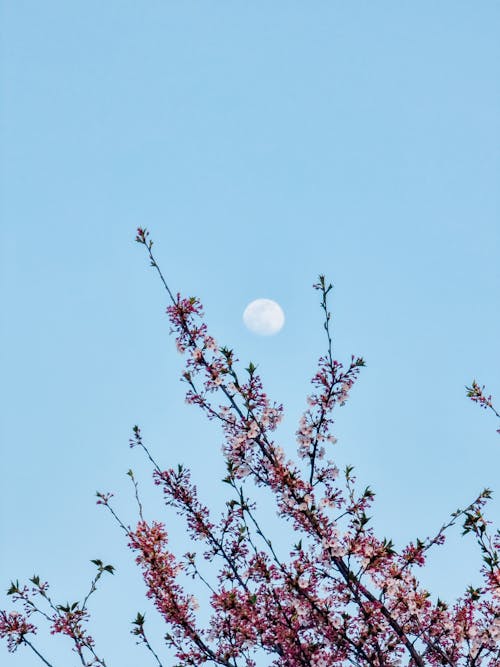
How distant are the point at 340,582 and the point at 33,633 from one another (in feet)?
10.9

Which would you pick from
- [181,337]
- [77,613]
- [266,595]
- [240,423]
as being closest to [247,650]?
[266,595]

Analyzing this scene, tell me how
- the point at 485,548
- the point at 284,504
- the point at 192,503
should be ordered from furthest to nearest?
the point at 192,503, the point at 284,504, the point at 485,548

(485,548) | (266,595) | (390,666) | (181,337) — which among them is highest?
(181,337)

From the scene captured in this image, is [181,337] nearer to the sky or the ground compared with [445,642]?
nearer to the sky

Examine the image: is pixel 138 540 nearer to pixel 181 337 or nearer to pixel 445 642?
pixel 181 337

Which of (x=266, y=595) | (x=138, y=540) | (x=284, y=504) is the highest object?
(x=138, y=540)

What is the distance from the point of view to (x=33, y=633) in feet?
24.7

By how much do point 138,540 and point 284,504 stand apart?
5.61 feet

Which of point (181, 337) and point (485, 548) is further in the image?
point (181, 337)

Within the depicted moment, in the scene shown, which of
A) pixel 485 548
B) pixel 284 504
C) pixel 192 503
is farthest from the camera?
pixel 192 503

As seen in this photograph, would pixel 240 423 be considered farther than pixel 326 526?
Yes

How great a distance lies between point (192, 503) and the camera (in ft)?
25.5

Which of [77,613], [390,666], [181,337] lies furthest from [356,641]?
[181,337]

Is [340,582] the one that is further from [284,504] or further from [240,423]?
[240,423]
